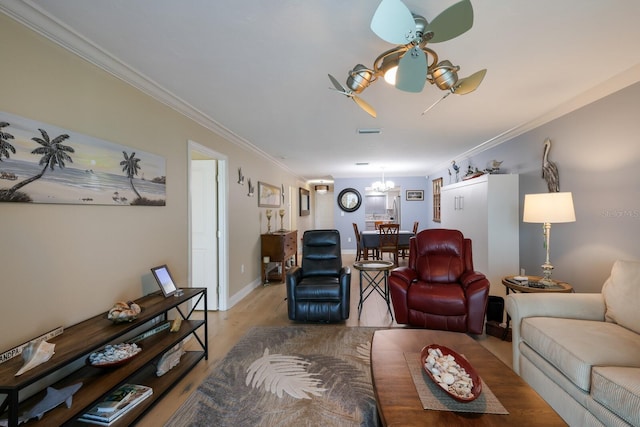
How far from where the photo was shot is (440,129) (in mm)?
3723

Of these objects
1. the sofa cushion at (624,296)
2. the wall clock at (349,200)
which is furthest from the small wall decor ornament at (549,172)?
the wall clock at (349,200)

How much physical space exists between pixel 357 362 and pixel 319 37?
8.33 ft

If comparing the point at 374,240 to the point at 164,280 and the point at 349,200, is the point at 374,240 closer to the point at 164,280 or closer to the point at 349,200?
the point at 349,200

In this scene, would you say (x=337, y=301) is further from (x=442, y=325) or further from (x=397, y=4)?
(x=397, y=4)

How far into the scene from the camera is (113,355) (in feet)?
5.72

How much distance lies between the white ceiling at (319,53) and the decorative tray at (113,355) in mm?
1934

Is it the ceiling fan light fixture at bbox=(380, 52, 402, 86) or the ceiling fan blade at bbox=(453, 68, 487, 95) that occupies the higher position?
the ceiling fan light fixture at bbox=(380, 52, 402, 86)

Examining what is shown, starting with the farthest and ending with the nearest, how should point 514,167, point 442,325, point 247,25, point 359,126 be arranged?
1. point 514,167
2. point 359,126
3. point 442,325
4. point 247,25

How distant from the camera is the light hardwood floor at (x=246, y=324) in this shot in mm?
1954

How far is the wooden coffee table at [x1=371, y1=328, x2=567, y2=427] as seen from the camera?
1136 millimetres

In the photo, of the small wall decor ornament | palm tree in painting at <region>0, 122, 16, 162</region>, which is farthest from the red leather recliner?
palm tree in painting at <region>0, 122, 16, 162</region>

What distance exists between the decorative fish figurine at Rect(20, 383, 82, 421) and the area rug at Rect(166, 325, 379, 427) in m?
0.61

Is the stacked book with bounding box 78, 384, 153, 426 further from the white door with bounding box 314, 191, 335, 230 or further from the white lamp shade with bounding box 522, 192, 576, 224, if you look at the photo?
the white door with bounding box 314, 191, 335, 230

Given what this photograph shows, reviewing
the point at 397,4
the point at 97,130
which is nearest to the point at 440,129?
the point at 397,4
